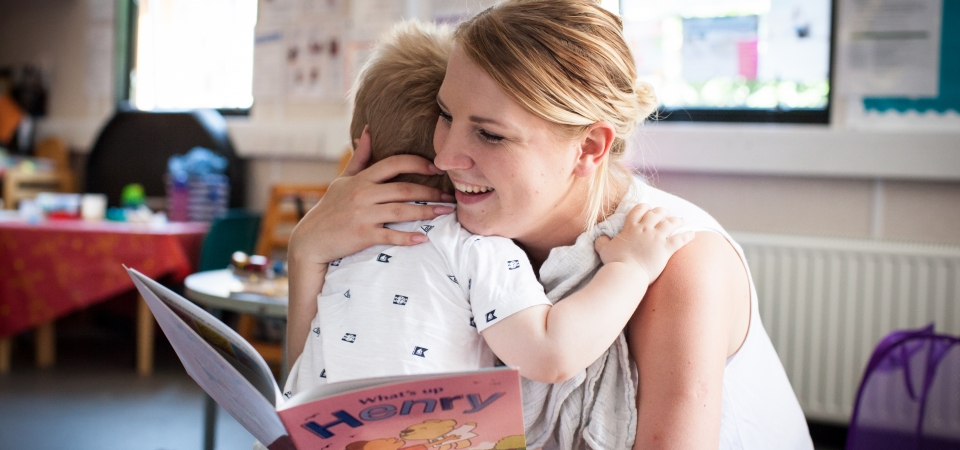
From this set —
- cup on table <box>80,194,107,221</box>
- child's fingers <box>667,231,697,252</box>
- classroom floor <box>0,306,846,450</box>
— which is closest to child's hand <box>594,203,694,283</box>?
child's fingers <box>667,231,697,252</box>

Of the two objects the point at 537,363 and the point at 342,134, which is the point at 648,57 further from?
the point at 537,363

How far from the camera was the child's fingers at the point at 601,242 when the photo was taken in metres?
1.02

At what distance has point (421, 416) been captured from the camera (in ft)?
2.64

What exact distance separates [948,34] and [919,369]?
5.15 ft

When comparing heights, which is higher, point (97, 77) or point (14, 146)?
point (97, 77)

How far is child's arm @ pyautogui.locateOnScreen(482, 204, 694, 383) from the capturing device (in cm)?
88

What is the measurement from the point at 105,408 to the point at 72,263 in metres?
0.75

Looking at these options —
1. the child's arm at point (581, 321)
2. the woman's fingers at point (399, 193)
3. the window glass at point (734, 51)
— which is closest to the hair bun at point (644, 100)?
the child's arm at point (581, 321)

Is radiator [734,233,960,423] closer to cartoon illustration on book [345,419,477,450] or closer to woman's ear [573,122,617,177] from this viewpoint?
woman's ear [573,122,617,177]

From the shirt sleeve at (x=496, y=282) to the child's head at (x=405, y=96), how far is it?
192 millimetres

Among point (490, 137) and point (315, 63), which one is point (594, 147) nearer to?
point (490, 137)

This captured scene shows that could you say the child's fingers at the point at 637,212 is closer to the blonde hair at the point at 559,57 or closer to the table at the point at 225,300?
the blonde hair at the point at 559,57

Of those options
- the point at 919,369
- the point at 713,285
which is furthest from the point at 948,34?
the point at 713,285

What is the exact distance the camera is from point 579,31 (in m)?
0.96
